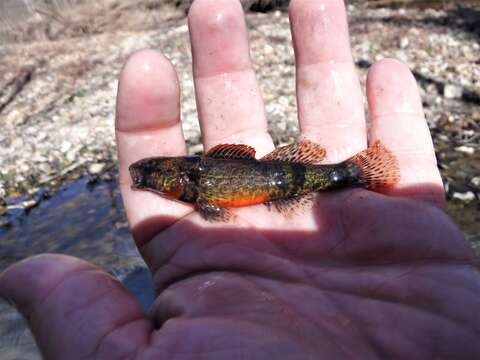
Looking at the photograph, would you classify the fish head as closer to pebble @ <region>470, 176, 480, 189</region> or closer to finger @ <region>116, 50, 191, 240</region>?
finger @ <region>116, 50, 191, 240</region>

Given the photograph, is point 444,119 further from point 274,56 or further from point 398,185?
point 398,185

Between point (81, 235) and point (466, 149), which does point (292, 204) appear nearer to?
point (81, 235)

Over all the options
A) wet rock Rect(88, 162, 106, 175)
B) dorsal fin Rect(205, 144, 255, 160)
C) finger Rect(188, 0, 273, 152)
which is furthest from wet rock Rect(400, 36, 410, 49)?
dorsal fin Rect(205, 144, 255, 160)

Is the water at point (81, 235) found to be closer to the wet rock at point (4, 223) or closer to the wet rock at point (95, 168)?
the wet rock at point (4, 223)

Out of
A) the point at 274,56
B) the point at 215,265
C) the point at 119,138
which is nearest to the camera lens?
the point at 215,265

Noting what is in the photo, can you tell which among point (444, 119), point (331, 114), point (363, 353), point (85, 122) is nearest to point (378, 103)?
point (331, 114)

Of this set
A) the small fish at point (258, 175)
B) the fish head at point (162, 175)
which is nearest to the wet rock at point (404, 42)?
the small fish at point (258, 175)
